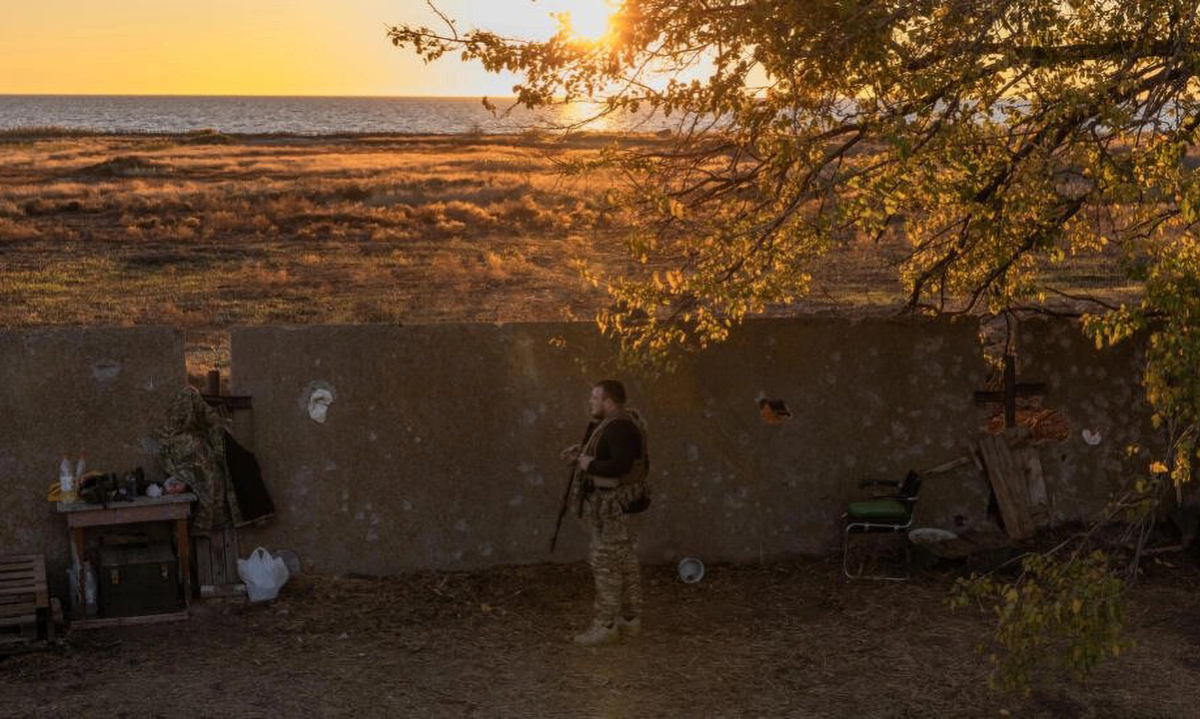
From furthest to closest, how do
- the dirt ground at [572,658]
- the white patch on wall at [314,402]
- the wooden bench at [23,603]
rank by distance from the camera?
the white patch on wall at [314,402]
the wooden bench at [23,603]
the dirt ground at [572,658]

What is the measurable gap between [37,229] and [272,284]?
378 inches

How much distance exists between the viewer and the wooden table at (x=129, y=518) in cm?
955

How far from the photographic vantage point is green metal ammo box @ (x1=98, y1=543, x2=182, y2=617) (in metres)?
9.63

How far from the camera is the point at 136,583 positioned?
9.70 m

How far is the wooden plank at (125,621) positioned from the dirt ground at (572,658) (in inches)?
2.7

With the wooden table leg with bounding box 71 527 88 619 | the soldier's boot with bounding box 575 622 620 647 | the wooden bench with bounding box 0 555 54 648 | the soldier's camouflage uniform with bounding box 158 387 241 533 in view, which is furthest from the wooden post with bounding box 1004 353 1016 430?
the wooden bench with bounding box 0 555 54 648

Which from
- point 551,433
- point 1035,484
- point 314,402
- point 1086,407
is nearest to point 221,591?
point 314,402

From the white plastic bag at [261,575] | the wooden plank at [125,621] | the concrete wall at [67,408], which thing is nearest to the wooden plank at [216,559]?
the white plastic bag at [261,575]

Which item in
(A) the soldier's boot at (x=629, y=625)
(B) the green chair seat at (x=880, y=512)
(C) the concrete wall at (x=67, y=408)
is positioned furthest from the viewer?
(B) the green chair seat at (x=880, y=512)

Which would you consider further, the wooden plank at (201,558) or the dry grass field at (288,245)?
the dry grass field at (288,245)

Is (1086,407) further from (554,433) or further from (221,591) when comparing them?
(221,591)

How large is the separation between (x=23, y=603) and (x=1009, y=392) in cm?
785

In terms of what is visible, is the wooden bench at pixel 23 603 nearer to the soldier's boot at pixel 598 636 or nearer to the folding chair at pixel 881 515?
the soldier's boot at pixel 598 636

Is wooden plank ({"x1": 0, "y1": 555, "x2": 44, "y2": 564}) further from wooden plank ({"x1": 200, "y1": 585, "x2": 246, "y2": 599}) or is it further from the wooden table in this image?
wooden plank ({"x1": 200, "y1": 585, "x2": 246, "y2": 599})
